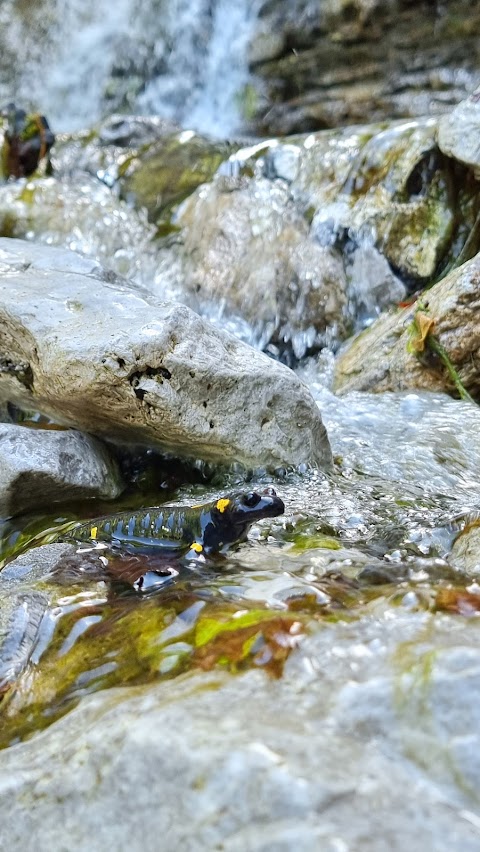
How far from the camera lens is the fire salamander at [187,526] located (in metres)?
3.15

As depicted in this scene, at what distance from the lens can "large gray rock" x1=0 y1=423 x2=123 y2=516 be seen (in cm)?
382

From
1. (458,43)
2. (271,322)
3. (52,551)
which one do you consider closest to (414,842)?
(52,551)

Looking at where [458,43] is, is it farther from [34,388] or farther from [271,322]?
[34,388]

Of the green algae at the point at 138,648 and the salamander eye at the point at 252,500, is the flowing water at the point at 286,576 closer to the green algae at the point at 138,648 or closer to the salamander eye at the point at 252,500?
the green algae at the point at 138,648

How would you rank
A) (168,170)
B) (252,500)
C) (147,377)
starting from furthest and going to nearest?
(168,170), (147,377), (252,500)

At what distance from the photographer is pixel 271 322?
8188mm

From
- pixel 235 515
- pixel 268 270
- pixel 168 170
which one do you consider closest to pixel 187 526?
pixel 235 515

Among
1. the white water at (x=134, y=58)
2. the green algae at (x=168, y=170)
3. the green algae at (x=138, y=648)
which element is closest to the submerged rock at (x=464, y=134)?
the green algae at (x=168, y=170)

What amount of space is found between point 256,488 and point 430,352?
119 inches

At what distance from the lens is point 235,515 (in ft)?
10.3

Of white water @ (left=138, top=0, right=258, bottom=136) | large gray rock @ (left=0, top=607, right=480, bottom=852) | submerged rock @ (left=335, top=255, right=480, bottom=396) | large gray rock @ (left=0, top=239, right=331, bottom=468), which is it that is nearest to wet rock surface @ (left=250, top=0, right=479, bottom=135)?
white water @ (left=138, top=0, right=258, bottom=136)

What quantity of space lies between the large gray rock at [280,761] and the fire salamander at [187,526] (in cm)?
122

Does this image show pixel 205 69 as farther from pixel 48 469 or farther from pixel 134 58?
pixel 48 469

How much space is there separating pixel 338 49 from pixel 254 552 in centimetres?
1349
